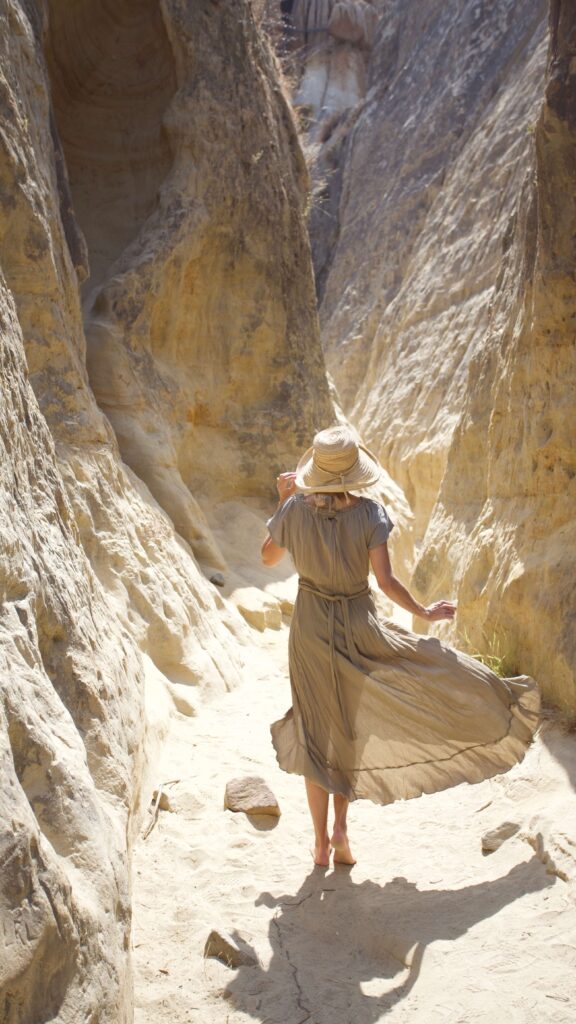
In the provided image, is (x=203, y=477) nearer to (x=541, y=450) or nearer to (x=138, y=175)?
(x=138, y=175)

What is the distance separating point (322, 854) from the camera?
128 inches

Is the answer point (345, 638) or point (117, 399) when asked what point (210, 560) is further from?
point (345, 638)

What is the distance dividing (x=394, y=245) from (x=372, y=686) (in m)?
15.4

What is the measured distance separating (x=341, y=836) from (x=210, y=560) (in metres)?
3.77

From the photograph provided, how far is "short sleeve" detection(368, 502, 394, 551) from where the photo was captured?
3064mm

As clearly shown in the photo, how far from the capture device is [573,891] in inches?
106

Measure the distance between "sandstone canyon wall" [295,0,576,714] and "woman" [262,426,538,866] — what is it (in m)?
0.93

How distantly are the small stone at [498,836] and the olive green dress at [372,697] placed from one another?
294 mm

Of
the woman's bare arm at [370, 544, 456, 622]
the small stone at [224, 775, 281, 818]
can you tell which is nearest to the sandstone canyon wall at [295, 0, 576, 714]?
the woman's bare arm at [370, 544, 456, 622]

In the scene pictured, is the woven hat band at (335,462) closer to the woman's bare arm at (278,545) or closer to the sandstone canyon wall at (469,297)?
the woman's bare arm at (278,545)

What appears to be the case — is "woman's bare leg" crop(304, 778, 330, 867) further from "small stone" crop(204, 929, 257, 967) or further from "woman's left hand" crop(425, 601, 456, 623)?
"woman's left hand" crop(425, 601, 456, 623)

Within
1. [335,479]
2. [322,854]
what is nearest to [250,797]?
[322,854]

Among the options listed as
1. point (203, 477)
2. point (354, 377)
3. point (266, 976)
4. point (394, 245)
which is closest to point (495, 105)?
point (394, 245)

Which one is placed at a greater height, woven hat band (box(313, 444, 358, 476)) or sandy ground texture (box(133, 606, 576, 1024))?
woven hat band (box(313, 444, 358, 476))
